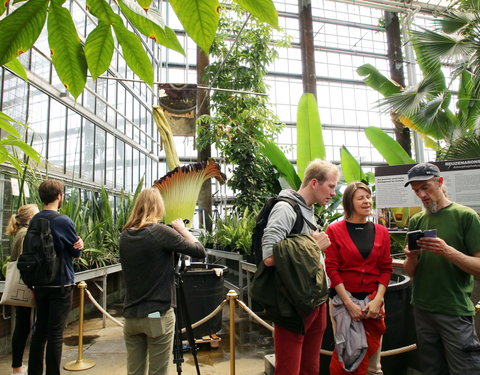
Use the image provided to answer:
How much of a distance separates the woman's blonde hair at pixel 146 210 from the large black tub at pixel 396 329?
1.61 meters

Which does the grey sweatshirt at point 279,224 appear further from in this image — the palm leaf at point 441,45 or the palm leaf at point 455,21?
the palm leaf at point 455,21

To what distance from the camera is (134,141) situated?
1216 centimetres

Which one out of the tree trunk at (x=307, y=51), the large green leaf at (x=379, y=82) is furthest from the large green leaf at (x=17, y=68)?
the large green leaf at (x=379, y=82)

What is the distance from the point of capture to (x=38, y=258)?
106 inches

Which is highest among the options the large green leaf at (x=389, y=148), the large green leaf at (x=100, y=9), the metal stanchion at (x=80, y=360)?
the large green leaf at (x=389, y=148)

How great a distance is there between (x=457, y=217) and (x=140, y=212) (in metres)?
1.86

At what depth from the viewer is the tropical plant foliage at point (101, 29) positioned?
2.36 ft

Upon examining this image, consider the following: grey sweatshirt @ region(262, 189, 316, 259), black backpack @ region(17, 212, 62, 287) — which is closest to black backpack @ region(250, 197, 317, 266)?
grey sweatshirt @ region(262, 189, 316, 259)

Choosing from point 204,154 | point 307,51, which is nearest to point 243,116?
point 204,154

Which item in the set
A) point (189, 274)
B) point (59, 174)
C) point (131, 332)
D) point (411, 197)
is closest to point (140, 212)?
point (131, 332)

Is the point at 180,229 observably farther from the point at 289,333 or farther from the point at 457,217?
the point at 457,217

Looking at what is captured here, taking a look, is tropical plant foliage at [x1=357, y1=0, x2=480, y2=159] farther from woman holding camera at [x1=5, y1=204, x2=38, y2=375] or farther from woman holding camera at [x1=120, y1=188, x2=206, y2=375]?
woman holding camera at [x1=5, y1=204, x2=38, y2=375]

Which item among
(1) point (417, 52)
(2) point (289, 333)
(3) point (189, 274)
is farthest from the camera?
(1) point (417, 52)

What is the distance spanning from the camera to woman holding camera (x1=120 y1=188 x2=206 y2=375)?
216cm
